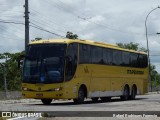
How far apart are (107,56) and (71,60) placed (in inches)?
210

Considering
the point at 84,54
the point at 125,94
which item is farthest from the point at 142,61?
the point at 84,54

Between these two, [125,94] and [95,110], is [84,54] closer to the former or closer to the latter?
[95,110]

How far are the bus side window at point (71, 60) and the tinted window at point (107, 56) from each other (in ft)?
13.4

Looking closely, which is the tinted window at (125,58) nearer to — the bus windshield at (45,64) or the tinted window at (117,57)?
the tinted window at (117,57)

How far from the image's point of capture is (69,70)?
2503 cm

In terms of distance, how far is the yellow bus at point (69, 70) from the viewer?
24.7 m

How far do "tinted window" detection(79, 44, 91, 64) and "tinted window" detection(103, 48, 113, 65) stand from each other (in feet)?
7.92

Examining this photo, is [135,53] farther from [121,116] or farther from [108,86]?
[121,116]

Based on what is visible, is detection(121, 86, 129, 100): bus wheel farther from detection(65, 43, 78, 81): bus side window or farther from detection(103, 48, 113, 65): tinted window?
detection(65, 43, 78, 81): bus side window

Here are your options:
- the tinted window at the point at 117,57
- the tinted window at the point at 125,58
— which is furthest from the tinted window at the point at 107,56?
the tinted window at the point at 125,58

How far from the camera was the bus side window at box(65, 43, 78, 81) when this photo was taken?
81.6 ft

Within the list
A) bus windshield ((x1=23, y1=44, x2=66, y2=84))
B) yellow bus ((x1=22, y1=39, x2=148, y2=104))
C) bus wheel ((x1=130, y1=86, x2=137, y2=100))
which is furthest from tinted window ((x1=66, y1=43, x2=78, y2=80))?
bus wheel ((x1=130, y1=86, x2=137, y2=100))

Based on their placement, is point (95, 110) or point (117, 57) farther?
point (117, 57)

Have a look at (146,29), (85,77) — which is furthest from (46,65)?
(146,29)
